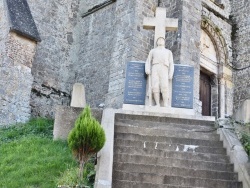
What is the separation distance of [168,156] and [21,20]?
9.28m

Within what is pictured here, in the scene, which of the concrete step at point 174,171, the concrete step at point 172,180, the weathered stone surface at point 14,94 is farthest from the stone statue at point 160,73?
the weathered stone surface at point 14,94

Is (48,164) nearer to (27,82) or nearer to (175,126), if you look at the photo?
(175,126)

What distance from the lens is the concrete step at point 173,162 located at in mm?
8195

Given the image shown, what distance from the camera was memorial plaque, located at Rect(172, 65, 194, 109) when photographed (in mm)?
11898

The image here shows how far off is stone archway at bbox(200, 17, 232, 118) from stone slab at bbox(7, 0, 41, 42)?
6.68m

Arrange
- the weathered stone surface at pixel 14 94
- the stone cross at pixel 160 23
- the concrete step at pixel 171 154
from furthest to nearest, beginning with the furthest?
1. the weathered stone surface at pixel 14 94
2. the stone cross at pixel 160 23
3. the concrete step at pixel 171 154

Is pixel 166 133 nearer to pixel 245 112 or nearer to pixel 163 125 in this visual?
pixel 163 125

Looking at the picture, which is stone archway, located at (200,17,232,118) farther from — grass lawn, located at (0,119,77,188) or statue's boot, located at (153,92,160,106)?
grass lawn, located at (0,119,77,188)

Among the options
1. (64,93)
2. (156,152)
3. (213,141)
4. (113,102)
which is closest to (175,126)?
(213,141)

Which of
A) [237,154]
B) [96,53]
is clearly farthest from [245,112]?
[96,53]

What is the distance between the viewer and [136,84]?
39.2ft

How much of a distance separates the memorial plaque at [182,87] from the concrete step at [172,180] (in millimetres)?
4277

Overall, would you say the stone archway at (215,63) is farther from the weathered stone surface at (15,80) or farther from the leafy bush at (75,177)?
the leafy bush at (75,177)

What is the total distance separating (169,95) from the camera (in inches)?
463
